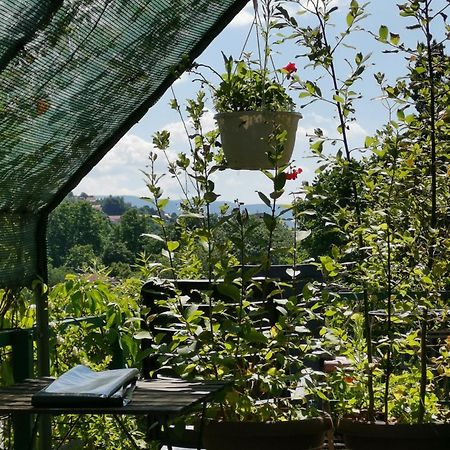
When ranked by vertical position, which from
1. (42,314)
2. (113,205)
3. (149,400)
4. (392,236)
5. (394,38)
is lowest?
(149,400)

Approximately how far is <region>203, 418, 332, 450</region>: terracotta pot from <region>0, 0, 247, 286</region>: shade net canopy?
89 cm

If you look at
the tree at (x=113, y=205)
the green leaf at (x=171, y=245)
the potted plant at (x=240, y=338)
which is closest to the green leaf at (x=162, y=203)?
the potted plant at (x=240, y=338)

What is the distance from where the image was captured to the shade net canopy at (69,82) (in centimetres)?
224

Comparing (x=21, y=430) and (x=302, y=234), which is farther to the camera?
(x=21, y=430)

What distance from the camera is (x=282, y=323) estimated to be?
2.55 m

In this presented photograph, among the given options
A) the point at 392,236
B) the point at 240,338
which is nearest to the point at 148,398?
the point at 240,338

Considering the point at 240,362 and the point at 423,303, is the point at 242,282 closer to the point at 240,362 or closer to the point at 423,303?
the point at 240,362

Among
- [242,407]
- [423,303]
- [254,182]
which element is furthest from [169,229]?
[423,303]

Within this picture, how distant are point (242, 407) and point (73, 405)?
2.12ft

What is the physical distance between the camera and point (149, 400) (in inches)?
85.9

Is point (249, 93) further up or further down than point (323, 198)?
further up

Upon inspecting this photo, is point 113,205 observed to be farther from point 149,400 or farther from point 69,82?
point 149,400

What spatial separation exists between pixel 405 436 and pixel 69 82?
1358mm

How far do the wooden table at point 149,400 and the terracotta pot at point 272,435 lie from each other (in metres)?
0.12
